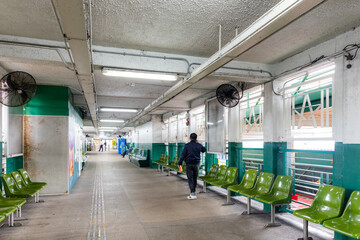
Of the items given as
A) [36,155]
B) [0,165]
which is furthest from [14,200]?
[36,155]

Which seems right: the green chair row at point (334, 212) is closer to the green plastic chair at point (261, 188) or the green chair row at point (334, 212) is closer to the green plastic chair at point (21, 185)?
the green plastic chair at point (261, 188)

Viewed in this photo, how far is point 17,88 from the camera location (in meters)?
4.20

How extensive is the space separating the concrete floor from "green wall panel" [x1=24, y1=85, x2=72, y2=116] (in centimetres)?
226

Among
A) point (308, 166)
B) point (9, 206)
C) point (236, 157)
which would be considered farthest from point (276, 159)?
point (9, 206)

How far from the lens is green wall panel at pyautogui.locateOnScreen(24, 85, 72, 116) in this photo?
663 cm

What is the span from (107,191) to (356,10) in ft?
22.2

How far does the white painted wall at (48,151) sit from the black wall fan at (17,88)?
2.57m

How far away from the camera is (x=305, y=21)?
3.25 metres

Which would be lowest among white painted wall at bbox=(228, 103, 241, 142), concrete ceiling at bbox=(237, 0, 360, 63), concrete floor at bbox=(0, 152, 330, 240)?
concrete floor at bbox=(0, 152, 330, 240)

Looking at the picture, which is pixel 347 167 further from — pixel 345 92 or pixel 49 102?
pixel 49 102

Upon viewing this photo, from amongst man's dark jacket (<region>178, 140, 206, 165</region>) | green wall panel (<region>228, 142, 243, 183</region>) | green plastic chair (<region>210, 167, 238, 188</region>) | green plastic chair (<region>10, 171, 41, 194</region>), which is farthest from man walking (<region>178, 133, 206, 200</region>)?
green plastic chair (<region>10, 171, 41, 194</region>)

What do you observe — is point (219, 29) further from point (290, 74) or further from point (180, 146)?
point (180, 146)

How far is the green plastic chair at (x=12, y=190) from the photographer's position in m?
4.48

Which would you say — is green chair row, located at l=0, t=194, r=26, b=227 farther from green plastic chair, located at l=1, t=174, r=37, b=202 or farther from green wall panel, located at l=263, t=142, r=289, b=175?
green wall panel, located at l=263, t=142, r=289, b=175
